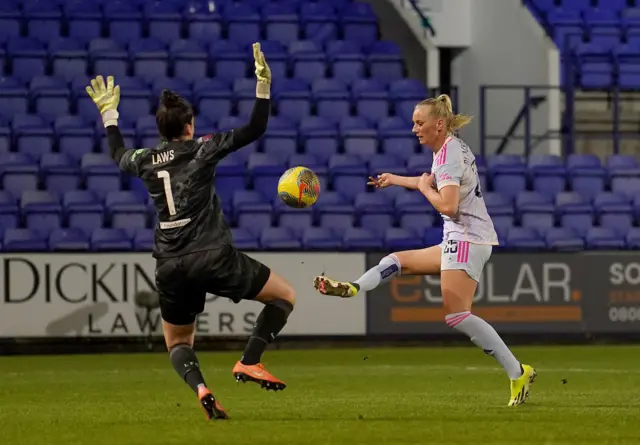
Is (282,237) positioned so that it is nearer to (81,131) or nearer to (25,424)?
(81,131)

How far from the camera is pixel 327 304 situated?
16625 mm

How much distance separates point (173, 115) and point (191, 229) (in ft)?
2.15

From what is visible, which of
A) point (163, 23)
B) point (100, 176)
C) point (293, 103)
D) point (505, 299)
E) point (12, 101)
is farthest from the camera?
point (163, 23)

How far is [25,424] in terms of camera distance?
8156mm

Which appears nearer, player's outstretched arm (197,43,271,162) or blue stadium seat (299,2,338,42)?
player's outstretched arm (197,43,271,162)

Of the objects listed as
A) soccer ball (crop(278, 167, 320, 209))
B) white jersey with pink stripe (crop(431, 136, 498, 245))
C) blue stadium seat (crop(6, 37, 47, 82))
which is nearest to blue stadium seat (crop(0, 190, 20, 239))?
blue stadium seat (crop(6, 37, 47, 82))

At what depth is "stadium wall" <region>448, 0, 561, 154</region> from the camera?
20.5m

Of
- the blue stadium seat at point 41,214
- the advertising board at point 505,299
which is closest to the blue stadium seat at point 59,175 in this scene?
the blue stadium seat at point 41,214

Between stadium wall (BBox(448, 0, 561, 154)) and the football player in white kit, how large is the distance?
11.2 metres

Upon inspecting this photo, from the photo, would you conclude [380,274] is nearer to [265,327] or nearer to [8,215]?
[265,327]

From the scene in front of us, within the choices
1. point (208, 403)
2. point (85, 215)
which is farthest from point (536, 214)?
point (208, 403)

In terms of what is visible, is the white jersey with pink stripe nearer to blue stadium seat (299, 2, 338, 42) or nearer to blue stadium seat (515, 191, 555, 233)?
blue stadium seat (515, 191, 555, 233)

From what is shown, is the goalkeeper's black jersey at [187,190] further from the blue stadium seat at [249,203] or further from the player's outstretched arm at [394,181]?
the blue stadium seat at [249,203]

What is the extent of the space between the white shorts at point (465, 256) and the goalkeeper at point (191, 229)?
4.91 feet
